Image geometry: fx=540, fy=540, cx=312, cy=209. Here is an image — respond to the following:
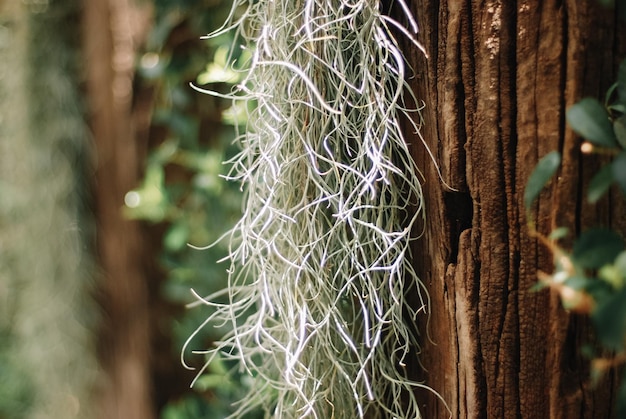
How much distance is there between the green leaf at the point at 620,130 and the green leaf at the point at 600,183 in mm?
27

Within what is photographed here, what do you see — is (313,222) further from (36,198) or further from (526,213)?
(36,198)

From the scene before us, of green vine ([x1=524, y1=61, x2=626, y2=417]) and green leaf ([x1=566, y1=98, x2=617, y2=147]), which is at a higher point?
green leaf ([x1=566, y1=98, x2=617, y2=147])

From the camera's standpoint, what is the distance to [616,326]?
0.44m

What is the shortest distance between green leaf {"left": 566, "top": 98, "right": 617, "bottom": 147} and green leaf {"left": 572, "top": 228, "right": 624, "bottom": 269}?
3.4 inches

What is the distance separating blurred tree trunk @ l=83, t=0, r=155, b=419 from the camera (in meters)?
1.44

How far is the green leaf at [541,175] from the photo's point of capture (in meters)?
0.52

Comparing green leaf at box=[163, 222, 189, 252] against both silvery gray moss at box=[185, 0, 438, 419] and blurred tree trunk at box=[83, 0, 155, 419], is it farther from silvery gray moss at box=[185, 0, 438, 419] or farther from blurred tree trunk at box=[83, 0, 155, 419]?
silvery gray moss at box=[185, 0, 438, 419]

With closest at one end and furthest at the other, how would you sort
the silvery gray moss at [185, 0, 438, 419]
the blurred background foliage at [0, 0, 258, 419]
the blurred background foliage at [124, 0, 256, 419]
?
the silvery gray moss at [185, 0, 438, 419] < the blurred background foliage at [124, 0, 256, 419] < the blurred background foliage at [0, 0, 258, 419]

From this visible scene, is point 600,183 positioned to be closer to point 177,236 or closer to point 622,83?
point 622,83

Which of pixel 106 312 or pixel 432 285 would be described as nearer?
pixel 432 285

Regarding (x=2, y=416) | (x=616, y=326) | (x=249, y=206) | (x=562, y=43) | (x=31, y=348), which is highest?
(x=562, y=43)

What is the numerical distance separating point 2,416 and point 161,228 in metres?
0.96

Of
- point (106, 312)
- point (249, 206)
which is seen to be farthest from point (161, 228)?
point (249, 206)

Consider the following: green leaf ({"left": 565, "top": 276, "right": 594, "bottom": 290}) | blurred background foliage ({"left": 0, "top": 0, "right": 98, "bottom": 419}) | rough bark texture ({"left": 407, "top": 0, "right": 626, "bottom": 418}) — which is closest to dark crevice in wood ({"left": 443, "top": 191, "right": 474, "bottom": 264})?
rough bark texture ({"left": 407, "top": 0, "right": 626, "bottom": 418})
